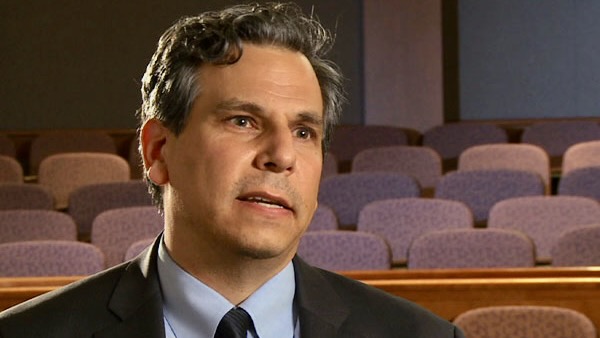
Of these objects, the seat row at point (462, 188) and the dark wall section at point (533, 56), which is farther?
the dark wall section at point (533, 56)

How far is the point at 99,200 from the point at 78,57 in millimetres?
4281

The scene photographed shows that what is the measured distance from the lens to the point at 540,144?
8.23 meters

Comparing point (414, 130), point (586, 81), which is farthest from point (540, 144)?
point (586, 81)

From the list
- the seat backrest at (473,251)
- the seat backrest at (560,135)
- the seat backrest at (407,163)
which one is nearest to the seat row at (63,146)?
the seat backrest at (407,163)

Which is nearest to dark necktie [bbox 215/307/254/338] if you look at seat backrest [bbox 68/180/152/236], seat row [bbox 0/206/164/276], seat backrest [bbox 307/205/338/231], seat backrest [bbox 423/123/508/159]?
seat row [bbox 0/206/164/276]

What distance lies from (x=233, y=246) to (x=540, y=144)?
23.6 ft

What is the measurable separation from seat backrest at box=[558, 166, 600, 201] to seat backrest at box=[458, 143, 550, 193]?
29.3 inches

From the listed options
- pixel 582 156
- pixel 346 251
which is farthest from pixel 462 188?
pixel 346 251

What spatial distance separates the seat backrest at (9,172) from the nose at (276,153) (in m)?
6.02

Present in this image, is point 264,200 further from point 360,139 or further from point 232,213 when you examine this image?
point 360,139

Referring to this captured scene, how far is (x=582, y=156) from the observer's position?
7.04 m

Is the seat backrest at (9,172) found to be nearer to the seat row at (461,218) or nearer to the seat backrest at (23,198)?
the seat backrest at (23,198)

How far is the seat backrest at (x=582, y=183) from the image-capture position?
6090 mm

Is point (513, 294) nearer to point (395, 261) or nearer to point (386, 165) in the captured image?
point (395, 261)
